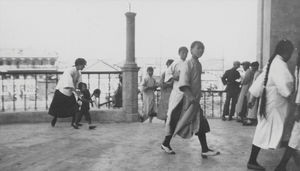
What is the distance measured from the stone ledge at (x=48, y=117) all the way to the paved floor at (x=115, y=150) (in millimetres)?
756

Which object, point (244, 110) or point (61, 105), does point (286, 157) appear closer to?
point (244, 110)

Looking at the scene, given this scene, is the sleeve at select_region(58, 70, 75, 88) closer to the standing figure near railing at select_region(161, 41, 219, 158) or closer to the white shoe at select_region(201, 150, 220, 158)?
the standing figure near railing at select_region(161, 41, 219, 158)

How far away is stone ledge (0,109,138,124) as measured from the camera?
7.98 metres

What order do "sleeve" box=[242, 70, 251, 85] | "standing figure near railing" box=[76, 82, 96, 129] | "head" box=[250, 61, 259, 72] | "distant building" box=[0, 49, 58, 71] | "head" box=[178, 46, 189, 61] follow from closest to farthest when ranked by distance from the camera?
"head" box=[178, 46, 189, 61], "standing figure near railing" box=[76, 82, 96, 129], "head" box=[250, 61, 259, 72], "sleeve" box=[242, 70, 251, 85], "distant building" box=[0, 49, 58, 71]

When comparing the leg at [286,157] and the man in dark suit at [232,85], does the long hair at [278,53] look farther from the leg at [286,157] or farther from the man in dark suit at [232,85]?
the man in dark suit at [232,85]

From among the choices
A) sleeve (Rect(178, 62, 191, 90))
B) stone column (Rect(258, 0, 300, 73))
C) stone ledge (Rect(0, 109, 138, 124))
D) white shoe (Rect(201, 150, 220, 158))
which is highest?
stone column (Rect(258, 0, 300, 73))

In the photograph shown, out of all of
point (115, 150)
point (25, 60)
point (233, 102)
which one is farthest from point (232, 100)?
point (25, 60)

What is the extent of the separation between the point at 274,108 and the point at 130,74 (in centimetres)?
459

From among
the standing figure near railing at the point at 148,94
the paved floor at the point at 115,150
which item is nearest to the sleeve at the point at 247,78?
the paved floor at the point at 115,150

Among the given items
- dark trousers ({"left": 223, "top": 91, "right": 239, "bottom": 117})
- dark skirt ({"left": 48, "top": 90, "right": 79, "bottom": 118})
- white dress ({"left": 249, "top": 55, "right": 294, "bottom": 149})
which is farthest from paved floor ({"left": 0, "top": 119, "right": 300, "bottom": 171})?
dark trousers ({"left": 223, "top": 91, "right": 239, "bottom": 117})

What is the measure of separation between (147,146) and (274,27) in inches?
A: 153

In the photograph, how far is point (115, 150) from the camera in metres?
5.09

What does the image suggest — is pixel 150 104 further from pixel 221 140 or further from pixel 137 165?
pixel 137 165

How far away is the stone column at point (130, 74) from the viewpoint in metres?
7.98
